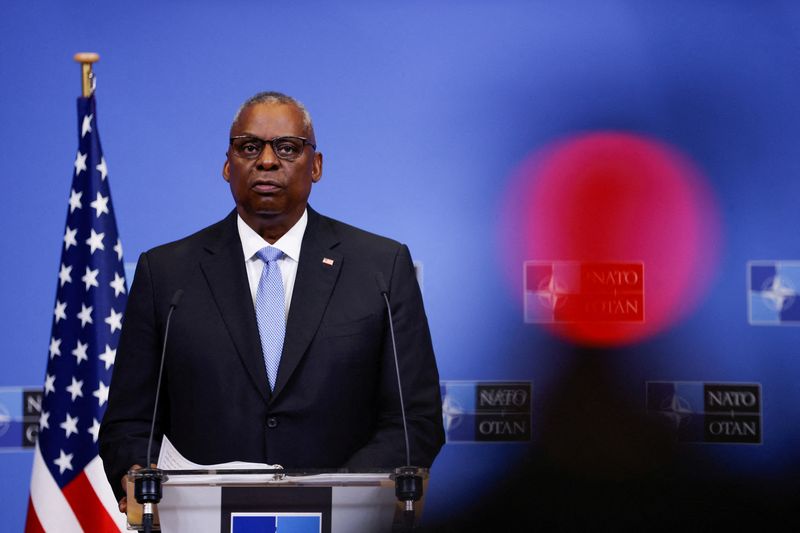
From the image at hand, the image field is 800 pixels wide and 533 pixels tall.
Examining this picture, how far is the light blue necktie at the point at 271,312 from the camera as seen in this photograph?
2.49 meters

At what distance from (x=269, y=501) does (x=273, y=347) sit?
2.18 feet

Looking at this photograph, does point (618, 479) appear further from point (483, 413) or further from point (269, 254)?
point (269, 254)

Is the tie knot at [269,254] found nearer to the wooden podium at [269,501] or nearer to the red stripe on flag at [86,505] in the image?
the wooden podium at [269,501]

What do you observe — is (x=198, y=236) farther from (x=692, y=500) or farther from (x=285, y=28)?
(x=692, y=500)

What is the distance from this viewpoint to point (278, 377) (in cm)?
244

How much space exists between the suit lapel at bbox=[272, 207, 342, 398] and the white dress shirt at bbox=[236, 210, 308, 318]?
26 mm

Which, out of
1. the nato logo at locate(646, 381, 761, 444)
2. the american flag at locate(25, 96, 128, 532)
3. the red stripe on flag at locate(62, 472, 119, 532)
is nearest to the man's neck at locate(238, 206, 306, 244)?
the american flag at locate(25, 96, 128, 532)

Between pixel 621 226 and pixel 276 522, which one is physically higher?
pixel 621 226

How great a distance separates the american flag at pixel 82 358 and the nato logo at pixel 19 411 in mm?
404

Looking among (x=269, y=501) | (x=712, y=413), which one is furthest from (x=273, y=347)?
(x=712, y=413)

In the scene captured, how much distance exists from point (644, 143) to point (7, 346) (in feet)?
8.61

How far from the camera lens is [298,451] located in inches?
96.4

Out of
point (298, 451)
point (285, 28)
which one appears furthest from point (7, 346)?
point (298, 451)

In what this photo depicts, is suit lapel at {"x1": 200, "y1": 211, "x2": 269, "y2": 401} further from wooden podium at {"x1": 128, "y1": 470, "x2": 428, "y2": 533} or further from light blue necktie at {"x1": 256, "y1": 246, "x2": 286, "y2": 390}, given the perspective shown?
wooden podium at {"x1": 128, "y1": 470, "x2": 428, "y2": 533}
